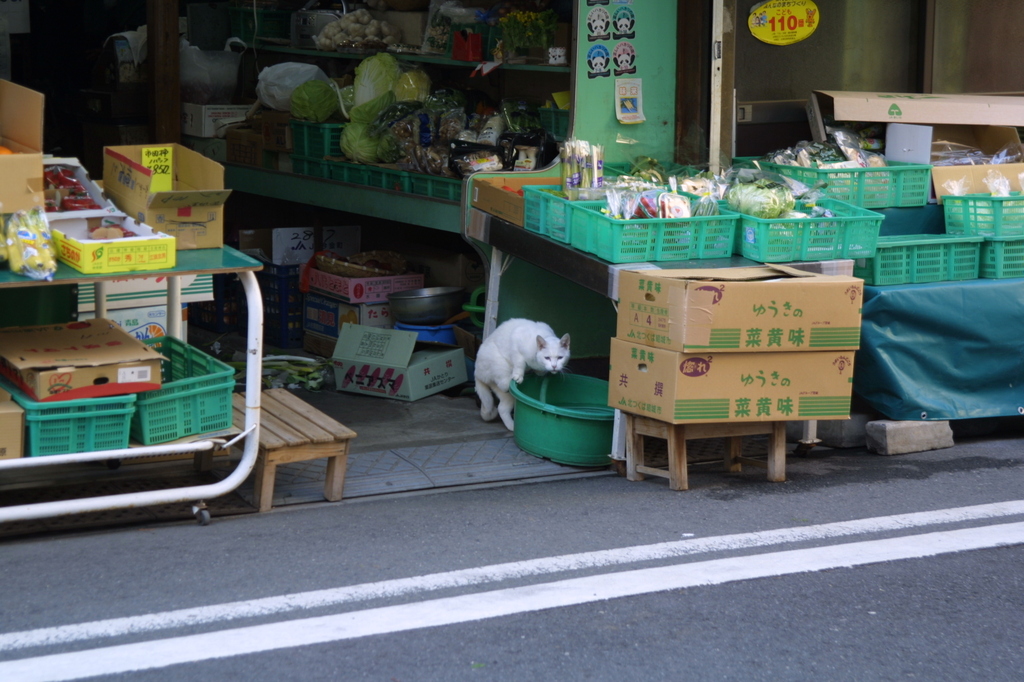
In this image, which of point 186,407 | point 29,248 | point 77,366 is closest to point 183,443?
point 186,407

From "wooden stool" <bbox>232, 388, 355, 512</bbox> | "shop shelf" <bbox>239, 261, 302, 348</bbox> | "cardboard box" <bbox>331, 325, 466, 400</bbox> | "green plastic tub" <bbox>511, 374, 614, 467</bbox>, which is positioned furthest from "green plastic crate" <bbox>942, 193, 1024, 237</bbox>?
"shop shelf" <bbox>239, 261, 302, 348</bbox>

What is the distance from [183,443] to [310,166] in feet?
13.7

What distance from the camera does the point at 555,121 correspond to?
23.9ft

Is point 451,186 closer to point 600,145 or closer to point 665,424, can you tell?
point 600,145

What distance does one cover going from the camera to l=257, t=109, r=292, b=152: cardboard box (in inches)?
343

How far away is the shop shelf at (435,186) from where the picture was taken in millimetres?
7262

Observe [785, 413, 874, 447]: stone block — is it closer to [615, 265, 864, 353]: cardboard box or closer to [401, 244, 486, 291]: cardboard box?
[615, 265, 864, 353]: cardboard box

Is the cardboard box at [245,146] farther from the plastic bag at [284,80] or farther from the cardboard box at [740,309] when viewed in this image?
the cardboard box at [740,309]

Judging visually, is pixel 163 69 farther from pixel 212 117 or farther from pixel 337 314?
pixel 337 314

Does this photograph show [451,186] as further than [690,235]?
Yes

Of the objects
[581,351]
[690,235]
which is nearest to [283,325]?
[581,351]

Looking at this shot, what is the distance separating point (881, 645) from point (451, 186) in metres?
4.34

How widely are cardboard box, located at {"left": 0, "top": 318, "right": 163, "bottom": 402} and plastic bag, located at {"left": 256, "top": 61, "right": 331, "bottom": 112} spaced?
4.35 metres

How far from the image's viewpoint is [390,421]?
6699mm
